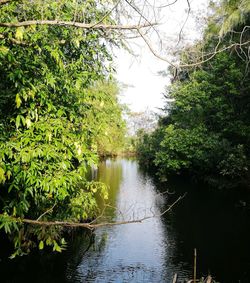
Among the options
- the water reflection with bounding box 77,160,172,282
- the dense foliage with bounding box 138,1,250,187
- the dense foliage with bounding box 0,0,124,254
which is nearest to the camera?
the dense foliage with bounding box 0,0,124,254

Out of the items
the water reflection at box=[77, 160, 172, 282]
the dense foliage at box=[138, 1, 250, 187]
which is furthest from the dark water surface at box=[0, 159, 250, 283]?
the dense foliage at box=[138, 1, 250, 187]

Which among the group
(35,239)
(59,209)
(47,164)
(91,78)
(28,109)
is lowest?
(35,239)

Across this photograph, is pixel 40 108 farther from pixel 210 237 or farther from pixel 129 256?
pixel 210 237

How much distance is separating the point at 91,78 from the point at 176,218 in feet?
30.8

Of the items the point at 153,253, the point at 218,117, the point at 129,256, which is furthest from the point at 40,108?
the point at 218,117

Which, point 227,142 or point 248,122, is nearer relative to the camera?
point 248,122

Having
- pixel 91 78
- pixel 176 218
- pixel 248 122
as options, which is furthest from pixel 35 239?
pixel 248 122

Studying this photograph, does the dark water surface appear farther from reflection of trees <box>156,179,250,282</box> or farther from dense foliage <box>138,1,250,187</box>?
dense foliage <box>138,1,250,187</box>

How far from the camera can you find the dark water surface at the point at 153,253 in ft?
29.7

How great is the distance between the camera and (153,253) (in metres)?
10.8

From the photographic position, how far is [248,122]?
19.5m

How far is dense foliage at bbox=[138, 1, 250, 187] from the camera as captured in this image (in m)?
18.2

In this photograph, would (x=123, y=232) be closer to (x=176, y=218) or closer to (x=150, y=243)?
(x=150, y=243)

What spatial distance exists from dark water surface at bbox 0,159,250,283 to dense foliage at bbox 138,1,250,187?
4972 mm
